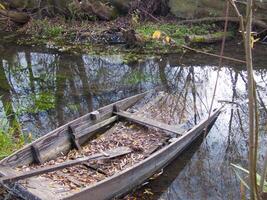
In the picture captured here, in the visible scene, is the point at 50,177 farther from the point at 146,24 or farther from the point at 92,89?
the point at 146,24

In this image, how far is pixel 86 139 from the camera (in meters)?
5.46

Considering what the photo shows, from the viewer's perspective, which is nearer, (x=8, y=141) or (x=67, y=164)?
(x=67, y=164)

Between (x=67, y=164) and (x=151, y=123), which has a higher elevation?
(x=67, y=164)

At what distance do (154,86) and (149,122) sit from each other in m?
2.38

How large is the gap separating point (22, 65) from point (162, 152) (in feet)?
17.9

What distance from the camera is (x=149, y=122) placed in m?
5.77

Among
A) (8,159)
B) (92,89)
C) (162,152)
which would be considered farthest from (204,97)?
(8,159)

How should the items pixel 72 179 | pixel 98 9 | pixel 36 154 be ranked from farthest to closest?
pixel 98 9 < pixel 36 154 < pixel 72 179

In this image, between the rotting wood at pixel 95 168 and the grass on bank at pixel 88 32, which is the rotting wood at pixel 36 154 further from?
the grass on bank at pixel 88 32

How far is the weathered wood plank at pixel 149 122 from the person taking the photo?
5591 mm

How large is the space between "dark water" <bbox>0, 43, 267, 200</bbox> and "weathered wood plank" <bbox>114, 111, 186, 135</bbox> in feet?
1.27

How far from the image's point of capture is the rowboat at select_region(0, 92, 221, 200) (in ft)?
13.2

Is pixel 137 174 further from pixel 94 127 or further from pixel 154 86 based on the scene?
pixel 154 86

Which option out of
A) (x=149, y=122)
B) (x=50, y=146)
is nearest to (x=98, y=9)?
(x=149, y=122)
